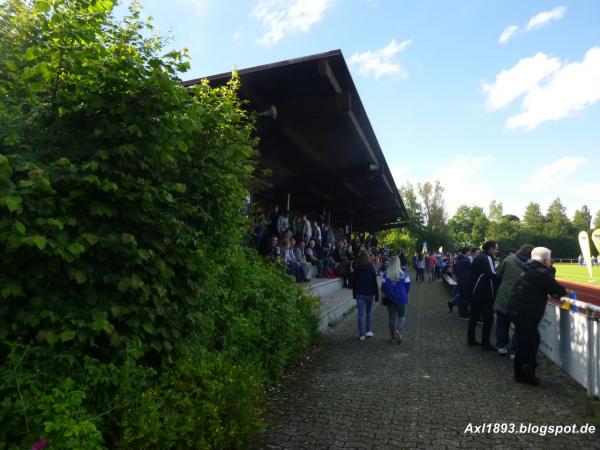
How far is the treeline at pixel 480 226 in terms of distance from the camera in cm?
6625

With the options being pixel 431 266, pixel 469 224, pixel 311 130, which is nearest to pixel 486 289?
pixel 311 130

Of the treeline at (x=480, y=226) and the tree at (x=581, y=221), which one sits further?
the tree at (x=581, y=221)

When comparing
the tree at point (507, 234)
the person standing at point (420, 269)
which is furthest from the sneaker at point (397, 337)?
the tree at point (507, 234)

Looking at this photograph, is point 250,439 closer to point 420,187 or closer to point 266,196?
point 266,196

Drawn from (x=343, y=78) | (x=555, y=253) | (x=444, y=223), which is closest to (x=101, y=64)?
(x=343, y=78)

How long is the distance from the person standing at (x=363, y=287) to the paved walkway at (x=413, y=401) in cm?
94

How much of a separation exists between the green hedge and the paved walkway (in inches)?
36.3

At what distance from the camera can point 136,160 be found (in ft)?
11.4

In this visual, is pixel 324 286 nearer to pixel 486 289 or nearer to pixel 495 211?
pixel 486 289

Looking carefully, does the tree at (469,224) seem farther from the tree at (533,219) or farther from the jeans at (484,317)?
the jeans at (484,317)

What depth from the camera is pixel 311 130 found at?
11672 millimetres

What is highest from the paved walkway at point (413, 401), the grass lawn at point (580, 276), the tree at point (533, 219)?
the tree at point (533, 219)

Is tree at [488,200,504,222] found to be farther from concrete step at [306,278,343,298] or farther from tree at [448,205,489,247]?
concrete step at [306,278,343,298]

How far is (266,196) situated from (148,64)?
13058 mm
